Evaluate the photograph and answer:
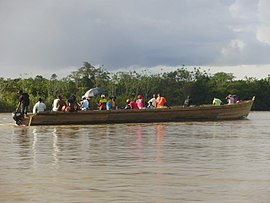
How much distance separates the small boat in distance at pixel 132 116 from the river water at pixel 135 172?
9.19m

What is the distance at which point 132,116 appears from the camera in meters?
26.2

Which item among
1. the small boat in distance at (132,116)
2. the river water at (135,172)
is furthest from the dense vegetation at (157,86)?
the river water at (135,172)

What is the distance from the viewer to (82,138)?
1711 cm

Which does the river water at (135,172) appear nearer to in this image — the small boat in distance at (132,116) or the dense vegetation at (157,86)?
the small boat in distance at (132,116)

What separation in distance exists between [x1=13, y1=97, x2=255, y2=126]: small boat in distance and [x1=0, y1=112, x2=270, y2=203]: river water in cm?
919

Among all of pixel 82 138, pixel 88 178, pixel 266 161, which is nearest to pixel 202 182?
pixel 88 178

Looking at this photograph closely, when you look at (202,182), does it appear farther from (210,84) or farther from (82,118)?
(210,84)

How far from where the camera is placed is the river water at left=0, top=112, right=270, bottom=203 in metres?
7.14

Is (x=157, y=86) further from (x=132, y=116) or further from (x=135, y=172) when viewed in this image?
(x=135, y=172)

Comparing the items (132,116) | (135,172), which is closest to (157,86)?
(132,116)

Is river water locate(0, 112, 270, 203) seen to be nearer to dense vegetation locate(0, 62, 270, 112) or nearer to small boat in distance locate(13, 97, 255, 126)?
small boat in distance locate(13, 97, 255, 126)

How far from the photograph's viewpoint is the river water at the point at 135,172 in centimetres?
714

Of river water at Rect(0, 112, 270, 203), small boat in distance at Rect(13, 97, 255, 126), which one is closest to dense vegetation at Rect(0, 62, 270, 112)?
small boat in distance at Rect(13, 97, 255, 126)

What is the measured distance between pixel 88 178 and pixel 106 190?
1.10 meters
